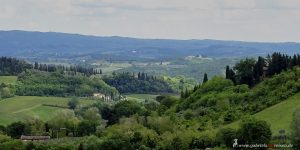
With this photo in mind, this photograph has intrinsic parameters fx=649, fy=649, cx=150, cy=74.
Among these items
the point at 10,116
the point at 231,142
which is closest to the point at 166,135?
the point at 231,142

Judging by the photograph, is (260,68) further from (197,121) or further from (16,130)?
(16,130)

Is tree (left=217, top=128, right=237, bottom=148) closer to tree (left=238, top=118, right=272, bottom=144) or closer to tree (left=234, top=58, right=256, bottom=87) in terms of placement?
tree (left=238, top=118, right=272, bottom=144)

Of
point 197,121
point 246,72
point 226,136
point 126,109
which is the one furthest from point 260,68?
point 226,136

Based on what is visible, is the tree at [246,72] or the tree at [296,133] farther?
the tree at [246,72]

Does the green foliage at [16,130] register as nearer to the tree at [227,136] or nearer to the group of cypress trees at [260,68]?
the group of cypress trees at [260,68]

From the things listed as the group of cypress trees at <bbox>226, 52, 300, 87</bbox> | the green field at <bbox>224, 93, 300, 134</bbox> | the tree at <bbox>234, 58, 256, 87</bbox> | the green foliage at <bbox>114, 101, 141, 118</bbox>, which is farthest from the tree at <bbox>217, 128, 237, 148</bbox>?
the green foliage at <bbox>114, 101, 141, 118</bbox>

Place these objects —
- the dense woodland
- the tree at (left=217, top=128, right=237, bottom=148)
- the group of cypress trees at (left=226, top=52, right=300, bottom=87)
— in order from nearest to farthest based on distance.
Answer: the tree at (left=217, top=128, right=237, bottom=148)
the dense woodland
the group of cypress trees at (left=226, top=52, right=300, bottom=87)

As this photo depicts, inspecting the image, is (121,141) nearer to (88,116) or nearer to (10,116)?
(88,116)

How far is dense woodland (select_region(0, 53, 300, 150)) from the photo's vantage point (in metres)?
83.1

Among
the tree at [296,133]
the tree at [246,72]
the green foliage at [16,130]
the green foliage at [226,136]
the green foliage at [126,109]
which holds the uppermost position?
the tree at [246,72]

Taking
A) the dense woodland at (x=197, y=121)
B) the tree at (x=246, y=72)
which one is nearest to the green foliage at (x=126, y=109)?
the dense woodland at (x=197, y=121)

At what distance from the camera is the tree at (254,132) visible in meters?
77.2

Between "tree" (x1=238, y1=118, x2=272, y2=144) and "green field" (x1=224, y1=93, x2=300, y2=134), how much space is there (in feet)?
20.0

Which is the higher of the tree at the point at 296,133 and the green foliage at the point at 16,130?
the tree at the point at 296,133
